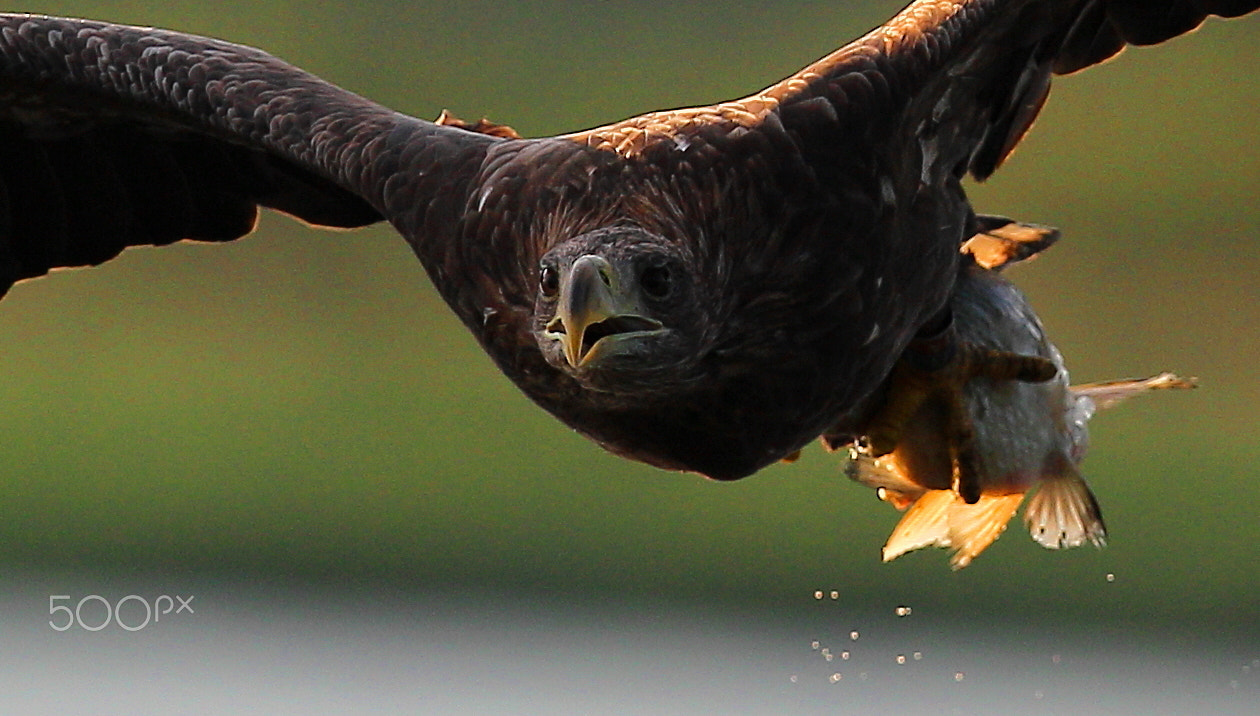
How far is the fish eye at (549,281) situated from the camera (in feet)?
11.6

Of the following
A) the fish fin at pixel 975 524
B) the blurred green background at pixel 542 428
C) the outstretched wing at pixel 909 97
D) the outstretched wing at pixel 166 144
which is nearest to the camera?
the outstretched wing at pixel 909 97

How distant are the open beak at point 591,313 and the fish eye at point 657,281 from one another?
0.13 ft

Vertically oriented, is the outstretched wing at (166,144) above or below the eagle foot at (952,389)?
above

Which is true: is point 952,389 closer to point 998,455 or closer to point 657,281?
point 998,455

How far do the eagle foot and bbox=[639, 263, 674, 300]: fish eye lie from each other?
1.42m

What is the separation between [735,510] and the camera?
11.8 metres

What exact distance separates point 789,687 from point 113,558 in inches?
172

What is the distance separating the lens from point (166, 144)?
522 centimetres

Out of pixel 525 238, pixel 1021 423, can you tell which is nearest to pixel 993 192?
pixel 1021 423

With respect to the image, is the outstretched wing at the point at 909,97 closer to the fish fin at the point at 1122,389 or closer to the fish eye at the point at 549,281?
the fish eye at the point at 549,281

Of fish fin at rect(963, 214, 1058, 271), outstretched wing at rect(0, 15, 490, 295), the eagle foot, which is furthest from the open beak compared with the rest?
fish fin at rect(963, 214, 1058, 271)

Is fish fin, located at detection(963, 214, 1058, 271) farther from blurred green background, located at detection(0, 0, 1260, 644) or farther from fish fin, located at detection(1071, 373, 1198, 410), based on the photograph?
blurred green background, located at detection(0, 0, 1260, 644)

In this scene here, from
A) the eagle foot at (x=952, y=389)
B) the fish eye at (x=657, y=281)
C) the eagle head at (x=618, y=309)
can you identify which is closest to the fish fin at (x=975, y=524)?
the eagle foot at (x=952, y=389)

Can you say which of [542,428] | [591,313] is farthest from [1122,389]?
[542,428]
